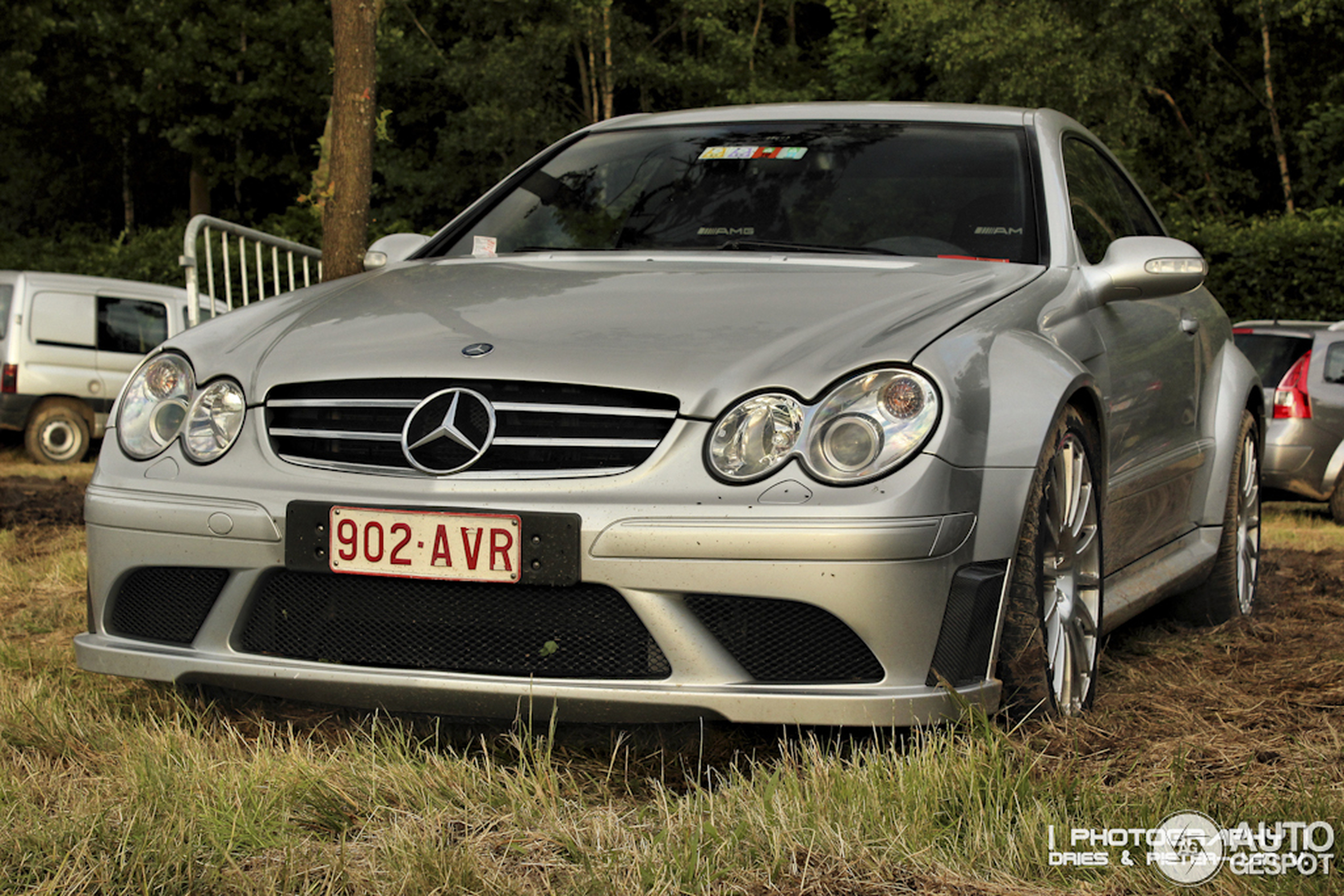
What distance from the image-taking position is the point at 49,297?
1423cm

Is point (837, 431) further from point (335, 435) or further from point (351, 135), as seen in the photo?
point (351, 135)

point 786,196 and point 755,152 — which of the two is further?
point 755,152

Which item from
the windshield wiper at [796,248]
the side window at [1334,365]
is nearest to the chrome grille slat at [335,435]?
the windshield wiper at [796,248]

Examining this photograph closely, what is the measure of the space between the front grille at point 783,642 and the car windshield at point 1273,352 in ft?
30.7

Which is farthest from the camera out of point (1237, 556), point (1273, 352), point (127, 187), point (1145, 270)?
point (127, 187)

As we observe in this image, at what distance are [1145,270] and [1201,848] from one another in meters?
1.81

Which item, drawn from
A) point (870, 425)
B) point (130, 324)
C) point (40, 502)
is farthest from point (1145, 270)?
point (130, 324)

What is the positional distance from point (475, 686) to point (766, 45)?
26.8 m

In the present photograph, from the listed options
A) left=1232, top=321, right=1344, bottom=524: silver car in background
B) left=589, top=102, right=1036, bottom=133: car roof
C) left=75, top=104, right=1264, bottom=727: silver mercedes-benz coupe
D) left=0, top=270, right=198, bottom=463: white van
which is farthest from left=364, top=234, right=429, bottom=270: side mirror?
left=0, top=270, right=198, bottom=463: white van

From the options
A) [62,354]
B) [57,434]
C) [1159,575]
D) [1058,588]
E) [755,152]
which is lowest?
[57,434]

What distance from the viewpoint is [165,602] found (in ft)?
10.2

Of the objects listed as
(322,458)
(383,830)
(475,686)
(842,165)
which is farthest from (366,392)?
(842,165)

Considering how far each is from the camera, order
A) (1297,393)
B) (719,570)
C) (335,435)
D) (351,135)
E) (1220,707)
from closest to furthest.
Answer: (719,570), (335,435), (1220,707), (351,135), (1297,393)

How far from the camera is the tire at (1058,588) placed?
300 centimetres
